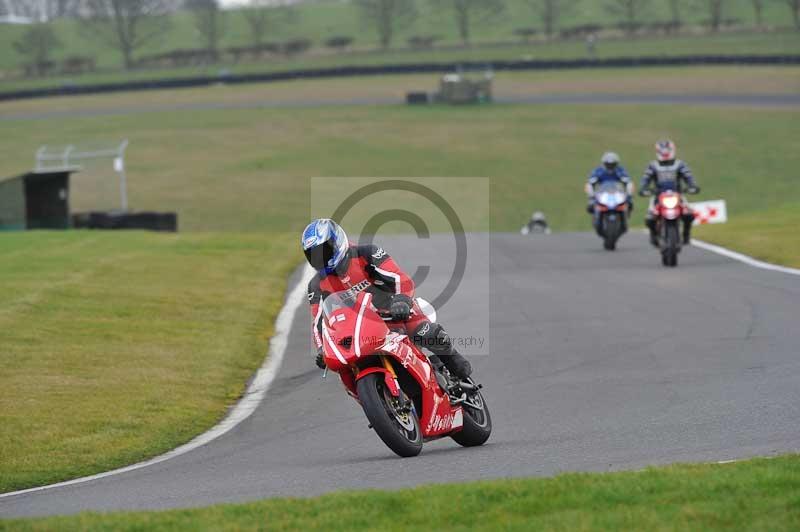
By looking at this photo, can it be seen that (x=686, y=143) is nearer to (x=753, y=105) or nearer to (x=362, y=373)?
(x=753, y=105)

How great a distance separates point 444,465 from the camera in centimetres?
798

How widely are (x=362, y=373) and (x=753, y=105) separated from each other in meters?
55.4

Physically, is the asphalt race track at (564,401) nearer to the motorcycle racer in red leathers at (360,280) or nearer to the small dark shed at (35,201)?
the motorcycle racer in red leathers at (360,280)

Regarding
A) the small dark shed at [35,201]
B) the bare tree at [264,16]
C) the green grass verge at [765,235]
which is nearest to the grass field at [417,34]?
the bare tree at [264,16]

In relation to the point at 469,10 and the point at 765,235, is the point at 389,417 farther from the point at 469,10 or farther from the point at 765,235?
the point at 469,10

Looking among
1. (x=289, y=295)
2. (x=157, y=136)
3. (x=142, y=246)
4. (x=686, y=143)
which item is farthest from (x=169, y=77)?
(x=289, y=295)

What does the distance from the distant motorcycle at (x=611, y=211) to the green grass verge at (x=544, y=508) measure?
1680 centimetres

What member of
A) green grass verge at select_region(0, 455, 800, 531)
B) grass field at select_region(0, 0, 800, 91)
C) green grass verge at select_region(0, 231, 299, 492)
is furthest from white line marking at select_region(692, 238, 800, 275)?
grass field at select_region(0, 0, 800, 91)

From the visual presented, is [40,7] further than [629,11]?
Yes

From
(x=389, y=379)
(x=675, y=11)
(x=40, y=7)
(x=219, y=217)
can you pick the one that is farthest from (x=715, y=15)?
(x=40, y=7)

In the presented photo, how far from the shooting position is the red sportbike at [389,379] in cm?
809

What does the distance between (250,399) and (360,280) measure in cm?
388

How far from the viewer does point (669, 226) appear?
2009 cm

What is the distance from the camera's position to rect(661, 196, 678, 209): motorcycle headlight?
2020 centimetres
